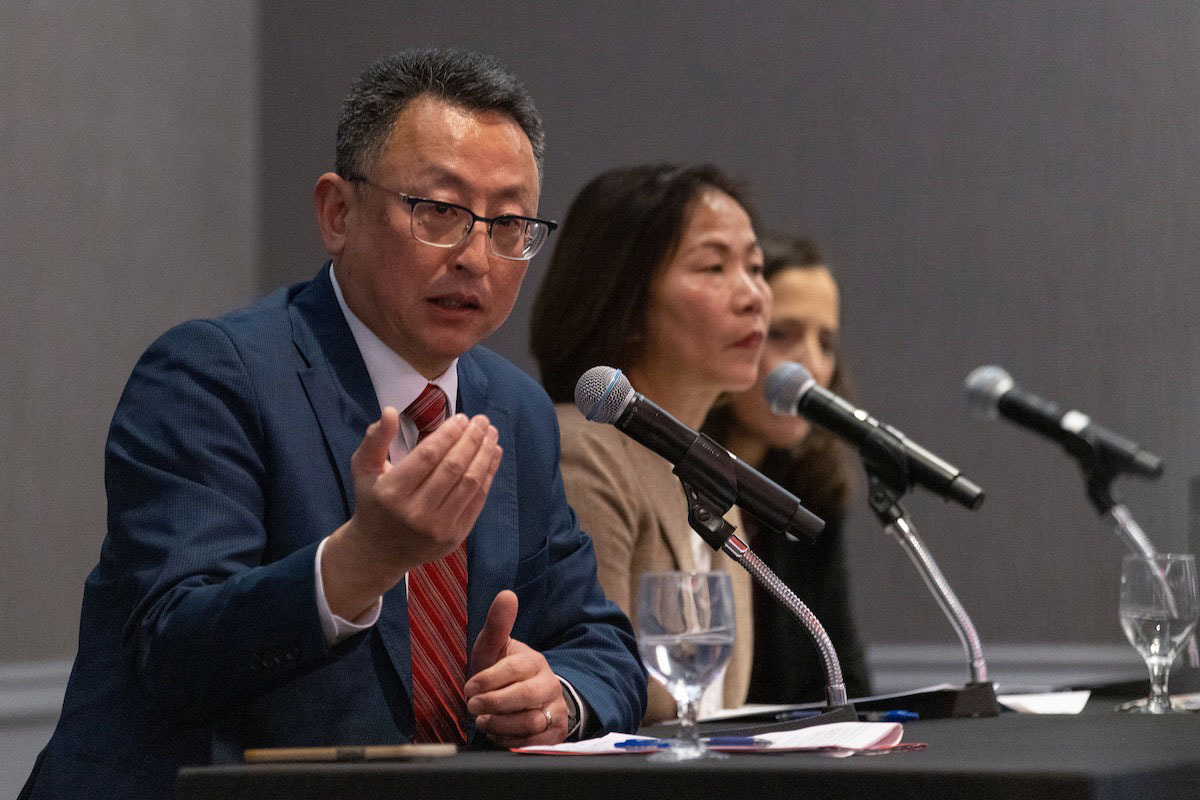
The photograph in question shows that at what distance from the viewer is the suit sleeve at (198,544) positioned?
1.34 meters

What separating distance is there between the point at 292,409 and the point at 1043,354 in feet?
9.44

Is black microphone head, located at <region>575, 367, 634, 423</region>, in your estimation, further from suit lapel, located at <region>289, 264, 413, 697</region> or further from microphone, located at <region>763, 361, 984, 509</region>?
microphone, located at <region>763, 361, 984, 509</region>

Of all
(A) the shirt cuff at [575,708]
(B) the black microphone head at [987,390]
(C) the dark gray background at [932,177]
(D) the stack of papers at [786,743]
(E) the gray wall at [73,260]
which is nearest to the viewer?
(D) the stack of papers at [786,743]

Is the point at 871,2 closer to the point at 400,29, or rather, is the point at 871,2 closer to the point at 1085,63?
the point at 1085,63

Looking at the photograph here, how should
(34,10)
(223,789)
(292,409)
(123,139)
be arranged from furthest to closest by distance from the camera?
(123,139) < (34,10) < (292,409) < (223,789)

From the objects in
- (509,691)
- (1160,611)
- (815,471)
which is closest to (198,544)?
(509,691)

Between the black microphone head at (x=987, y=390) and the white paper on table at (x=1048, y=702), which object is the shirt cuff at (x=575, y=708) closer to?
the white paper on table at (x=1048, y=702)

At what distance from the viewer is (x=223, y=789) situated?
3.85ft

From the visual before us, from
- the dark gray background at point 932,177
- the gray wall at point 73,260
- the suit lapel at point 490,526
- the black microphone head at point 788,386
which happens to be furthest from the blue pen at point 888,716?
the dark gray background at point 932,177

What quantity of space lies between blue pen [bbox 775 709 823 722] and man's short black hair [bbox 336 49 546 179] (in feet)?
2.65

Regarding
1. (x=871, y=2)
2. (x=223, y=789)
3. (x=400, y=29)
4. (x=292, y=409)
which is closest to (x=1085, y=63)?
(x=871, y=2)

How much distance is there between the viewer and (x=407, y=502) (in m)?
1.25

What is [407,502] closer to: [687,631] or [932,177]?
[687,631]

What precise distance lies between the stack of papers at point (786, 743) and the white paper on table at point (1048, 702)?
0.54 m
